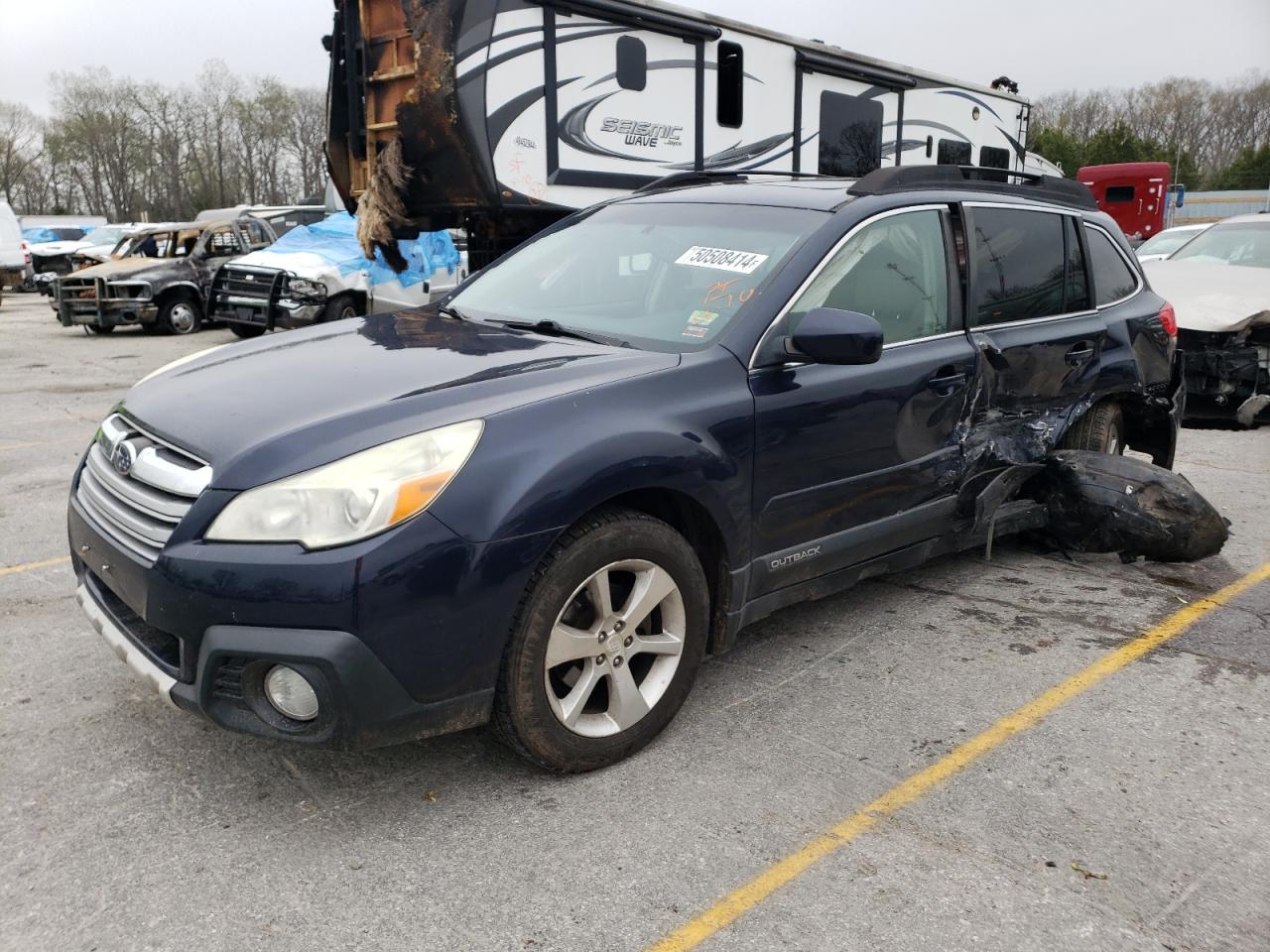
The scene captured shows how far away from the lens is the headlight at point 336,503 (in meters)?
2.48

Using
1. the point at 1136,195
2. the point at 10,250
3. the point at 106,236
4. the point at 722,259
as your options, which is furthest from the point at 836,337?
the point at 106,236

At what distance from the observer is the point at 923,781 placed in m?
2.96

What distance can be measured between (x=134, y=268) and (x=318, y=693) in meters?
15.2

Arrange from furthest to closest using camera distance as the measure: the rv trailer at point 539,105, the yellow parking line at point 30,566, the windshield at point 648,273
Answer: the rv trailer at point 539,105 < the yellow parking line at point 30,566 < the windshield at point 648,273

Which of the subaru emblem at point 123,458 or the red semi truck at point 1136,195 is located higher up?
the red semi truck at point 1136,195

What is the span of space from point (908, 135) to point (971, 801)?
10.6 m

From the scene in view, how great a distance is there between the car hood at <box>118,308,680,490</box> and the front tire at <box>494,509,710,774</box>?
46cm

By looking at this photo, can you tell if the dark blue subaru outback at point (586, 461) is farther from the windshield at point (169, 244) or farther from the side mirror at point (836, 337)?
the windshield at point (169, 244)

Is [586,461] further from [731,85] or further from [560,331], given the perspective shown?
[731,85]

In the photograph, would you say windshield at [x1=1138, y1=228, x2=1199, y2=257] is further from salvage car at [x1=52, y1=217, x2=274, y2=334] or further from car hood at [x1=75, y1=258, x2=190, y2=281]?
car hood at [x1=75, y1=258, x2=190, y2=281]

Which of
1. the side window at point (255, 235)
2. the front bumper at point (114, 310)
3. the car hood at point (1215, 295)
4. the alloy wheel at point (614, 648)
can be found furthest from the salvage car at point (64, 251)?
the alloy wheel at point (614, 648)

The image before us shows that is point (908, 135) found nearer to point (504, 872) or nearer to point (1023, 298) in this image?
point (1023, 298)

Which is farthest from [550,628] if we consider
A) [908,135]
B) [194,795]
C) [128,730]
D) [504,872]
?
[908,135]

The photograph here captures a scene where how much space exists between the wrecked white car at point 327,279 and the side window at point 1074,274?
738 cm
